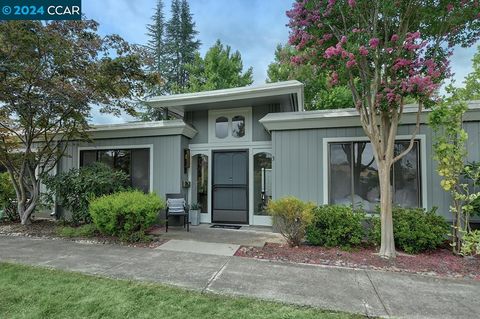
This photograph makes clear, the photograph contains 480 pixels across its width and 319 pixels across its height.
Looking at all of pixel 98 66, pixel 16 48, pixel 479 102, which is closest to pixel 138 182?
pixel 98 66

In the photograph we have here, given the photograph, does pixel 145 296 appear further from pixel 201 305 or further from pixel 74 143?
pixel 74 143

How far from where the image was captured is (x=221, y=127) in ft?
27.8

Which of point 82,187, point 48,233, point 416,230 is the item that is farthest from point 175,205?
point 416,230

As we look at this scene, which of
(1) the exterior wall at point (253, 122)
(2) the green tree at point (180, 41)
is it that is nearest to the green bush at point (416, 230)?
(1) the exterior wall at point (253, 122)

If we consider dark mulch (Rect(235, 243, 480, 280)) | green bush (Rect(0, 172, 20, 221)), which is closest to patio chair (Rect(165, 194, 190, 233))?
dark mulch (Rect(235, 243, 480, 280))

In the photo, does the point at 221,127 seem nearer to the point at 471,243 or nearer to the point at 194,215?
the point at 194,215

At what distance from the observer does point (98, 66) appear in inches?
290

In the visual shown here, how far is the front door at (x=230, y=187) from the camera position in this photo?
8.07 metres

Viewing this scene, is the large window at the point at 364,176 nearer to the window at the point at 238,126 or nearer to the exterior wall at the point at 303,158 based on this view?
the exterior wall at the point at 303,158

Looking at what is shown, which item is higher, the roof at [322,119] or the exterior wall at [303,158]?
the roof at [322,119]

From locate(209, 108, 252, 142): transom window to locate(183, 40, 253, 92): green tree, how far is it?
10856 mm

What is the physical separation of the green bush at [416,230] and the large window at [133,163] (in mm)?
6147

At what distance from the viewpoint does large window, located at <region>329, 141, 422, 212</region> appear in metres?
6.25

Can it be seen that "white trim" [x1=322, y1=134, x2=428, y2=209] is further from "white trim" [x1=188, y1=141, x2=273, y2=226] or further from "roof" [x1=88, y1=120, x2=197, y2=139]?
"roof" [x1=88, y1=120, x2=197, y2=139]
